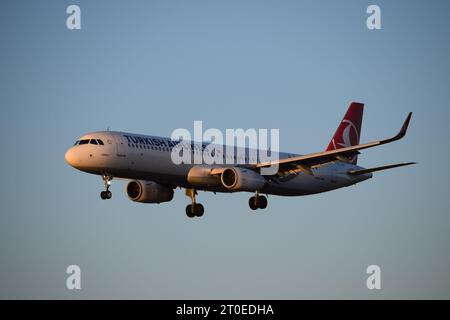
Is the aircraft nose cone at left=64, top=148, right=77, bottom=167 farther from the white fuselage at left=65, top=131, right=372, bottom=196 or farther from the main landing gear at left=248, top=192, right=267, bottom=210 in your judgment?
the main landing gear at left=248, top=192, right=267, bottom=210

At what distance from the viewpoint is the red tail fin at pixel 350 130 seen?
8931 cm

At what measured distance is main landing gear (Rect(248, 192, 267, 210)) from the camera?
254ft

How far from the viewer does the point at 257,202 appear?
254 feet

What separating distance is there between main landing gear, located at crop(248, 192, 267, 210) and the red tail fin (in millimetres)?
13110

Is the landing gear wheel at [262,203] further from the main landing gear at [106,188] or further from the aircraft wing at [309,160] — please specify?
the main landing gear at [106,188]

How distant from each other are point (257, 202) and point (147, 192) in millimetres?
8216

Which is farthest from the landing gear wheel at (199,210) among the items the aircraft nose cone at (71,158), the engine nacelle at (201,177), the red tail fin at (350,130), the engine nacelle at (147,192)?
the red tail fin at (350,130)

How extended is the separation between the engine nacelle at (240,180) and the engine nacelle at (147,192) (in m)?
5.79

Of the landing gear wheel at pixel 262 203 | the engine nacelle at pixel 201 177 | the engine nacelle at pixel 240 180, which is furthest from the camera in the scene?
the landing gear wheel at pixel 262 203

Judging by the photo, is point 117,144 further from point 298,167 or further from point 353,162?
point 353,162

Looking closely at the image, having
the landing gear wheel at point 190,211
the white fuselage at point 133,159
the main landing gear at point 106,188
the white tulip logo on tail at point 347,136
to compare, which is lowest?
the landing gear wheel at point 190,211
